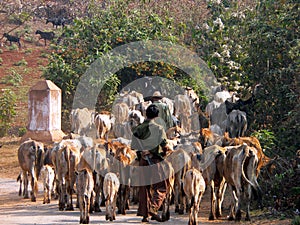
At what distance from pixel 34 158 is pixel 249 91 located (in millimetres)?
8102

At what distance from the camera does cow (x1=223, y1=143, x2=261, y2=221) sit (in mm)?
13141

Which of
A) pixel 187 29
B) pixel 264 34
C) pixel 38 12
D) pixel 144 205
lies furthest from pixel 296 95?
pixel 38 12

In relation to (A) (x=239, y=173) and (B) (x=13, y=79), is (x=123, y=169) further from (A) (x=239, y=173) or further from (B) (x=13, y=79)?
(B) (x=13, y=79)

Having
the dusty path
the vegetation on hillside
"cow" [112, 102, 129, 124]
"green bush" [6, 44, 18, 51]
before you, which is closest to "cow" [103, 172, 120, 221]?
the dusty path

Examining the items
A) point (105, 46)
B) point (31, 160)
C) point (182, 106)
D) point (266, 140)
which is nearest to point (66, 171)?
point (31, 160)

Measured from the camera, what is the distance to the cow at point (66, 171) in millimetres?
14844

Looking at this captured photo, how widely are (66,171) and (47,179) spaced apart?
105cm

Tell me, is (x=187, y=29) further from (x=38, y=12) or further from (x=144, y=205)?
(x=38, y=12)

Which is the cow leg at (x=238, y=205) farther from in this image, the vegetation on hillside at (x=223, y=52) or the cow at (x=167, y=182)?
the vegetation on hillside at (x=223, y=52)

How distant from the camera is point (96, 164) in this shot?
14.4 meters

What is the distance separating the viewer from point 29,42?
51438 mm

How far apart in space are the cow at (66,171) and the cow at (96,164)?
41 cm

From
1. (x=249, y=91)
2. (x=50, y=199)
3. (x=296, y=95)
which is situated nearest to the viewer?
(x=50, y=199)

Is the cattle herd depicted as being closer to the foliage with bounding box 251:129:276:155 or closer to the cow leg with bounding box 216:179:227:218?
the cow leg with bounding box 216:179:227:218
